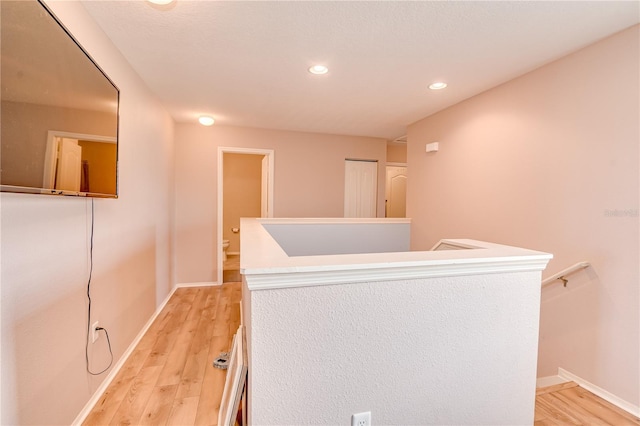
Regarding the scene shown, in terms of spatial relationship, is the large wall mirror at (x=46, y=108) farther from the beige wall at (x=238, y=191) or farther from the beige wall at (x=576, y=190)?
the beige wall at (x=238, y=191)

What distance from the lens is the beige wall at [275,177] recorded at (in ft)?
13.3

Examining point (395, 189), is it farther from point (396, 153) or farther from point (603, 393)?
point (603, 393)

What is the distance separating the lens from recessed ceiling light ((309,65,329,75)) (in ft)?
7.57

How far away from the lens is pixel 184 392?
1.85 metres

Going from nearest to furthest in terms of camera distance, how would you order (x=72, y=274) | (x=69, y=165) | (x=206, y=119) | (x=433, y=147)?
(x=69, y=165), (x=72, y=274), (x=433, y=147), (x=206, y=119)

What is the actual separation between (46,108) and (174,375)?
71.4 inches

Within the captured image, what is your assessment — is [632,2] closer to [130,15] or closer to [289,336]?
[289,336]

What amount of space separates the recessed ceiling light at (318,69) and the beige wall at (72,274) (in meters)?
1.44

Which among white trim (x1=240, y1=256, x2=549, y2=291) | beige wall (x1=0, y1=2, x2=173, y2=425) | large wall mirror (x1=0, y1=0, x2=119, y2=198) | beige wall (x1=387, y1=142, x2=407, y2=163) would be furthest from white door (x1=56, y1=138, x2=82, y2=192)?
beige wall (x1=387, y1=142, x2=407, y2=163)

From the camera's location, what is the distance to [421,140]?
373cm

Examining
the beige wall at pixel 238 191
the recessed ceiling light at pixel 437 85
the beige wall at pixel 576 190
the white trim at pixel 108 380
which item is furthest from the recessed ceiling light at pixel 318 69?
the beige wall at pixel 238 191

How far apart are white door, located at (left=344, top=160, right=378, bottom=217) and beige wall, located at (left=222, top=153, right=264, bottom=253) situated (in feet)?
7.27

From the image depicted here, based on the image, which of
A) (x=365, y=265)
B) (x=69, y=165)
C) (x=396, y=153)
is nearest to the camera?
(x=365, y=265)

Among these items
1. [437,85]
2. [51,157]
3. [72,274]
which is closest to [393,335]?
[51,157]
